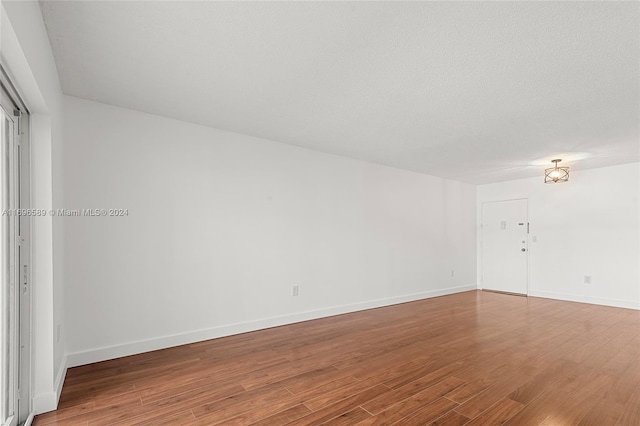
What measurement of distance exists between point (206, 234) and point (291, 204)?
48.6 inches

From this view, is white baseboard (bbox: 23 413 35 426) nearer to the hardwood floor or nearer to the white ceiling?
the hardwood floor

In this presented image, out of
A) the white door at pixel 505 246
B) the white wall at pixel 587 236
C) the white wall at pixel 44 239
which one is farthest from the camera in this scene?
the white door at pixel 505 246

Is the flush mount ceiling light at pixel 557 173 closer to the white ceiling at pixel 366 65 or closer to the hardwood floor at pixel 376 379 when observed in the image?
the white ceiling at pixel 366 65

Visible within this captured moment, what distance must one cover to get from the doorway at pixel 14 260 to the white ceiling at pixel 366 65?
634mm

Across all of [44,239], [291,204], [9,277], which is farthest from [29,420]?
[291,204]

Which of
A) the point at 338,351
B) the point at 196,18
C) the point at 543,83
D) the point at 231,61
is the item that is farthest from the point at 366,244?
the point at 196,18

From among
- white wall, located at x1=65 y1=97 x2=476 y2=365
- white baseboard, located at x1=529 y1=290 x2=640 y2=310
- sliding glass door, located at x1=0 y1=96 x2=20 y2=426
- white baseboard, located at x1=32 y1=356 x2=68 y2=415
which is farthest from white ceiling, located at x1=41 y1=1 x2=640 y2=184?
white baseboard, located at x1=529 y1=290 x2=640 y2=310

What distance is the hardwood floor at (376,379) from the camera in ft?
6.82

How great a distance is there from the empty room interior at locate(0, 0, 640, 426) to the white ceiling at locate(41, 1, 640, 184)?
0.06 feet

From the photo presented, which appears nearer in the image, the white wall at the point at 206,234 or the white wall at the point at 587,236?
the white wall at the point at 206,234

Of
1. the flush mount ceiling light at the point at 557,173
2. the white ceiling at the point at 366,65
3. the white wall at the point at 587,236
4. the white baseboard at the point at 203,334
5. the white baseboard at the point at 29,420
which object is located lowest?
the white baseboard at the point at 203,334

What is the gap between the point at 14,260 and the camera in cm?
191

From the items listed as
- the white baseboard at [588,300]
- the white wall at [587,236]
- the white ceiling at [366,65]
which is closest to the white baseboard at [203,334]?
the white ceiling at [366,65]

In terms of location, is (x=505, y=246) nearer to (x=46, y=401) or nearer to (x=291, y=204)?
(x=291, y=204)
